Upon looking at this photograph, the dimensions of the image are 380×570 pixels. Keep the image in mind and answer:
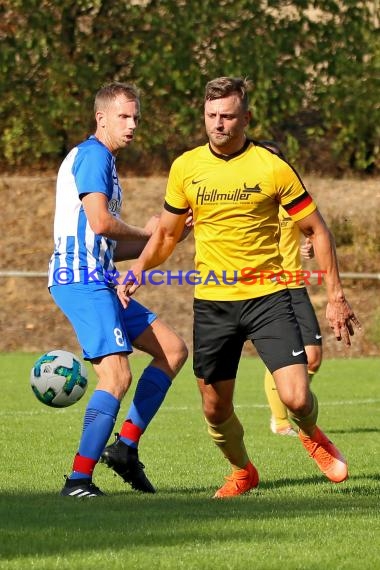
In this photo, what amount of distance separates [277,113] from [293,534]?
765 inches

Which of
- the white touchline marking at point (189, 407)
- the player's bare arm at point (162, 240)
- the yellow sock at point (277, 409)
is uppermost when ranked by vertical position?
the player's bare arm at point (162, 240)

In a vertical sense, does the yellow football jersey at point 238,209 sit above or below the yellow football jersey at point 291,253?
above

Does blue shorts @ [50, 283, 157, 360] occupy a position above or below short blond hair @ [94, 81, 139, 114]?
below

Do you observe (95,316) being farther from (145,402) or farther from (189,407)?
(189,407)

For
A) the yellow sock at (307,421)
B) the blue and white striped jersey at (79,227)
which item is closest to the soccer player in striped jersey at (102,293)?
the blue and white striped jersey at (79,227)

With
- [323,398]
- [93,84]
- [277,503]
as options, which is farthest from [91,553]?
[93,84]

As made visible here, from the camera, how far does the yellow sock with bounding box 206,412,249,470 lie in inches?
300

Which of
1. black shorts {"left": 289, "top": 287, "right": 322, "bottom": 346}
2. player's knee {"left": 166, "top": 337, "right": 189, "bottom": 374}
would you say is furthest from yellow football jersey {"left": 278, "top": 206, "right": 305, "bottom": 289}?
player's knee {"left": 166, "top": 337, "right": 189, "bottom": 374}

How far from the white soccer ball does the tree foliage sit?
15814mm

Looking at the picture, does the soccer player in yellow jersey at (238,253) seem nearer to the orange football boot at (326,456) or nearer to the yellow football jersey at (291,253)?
the orange football boot at (326,456)

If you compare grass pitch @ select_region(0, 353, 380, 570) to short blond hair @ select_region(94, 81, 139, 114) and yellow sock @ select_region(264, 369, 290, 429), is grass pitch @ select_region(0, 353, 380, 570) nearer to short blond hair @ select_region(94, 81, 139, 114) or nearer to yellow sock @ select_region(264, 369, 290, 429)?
yellow sock @ select_region(264, 369, 290, 429)

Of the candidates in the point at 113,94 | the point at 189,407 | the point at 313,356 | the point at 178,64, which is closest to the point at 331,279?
the point at 113,94

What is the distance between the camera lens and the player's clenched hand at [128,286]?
24.1ft

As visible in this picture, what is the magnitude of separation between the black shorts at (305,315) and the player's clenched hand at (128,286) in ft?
11.6
